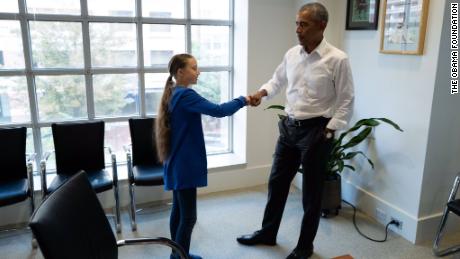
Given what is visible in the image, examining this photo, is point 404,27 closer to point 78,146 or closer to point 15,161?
point 78,146

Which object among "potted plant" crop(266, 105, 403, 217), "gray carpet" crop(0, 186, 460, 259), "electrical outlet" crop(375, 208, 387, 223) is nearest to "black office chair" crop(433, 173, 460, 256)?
"gray carpet" crop(0, 186, 460, 259)

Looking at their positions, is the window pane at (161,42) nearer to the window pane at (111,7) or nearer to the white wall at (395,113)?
the window pane at (111,7)

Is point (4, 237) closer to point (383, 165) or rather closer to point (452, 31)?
point (383, 165)

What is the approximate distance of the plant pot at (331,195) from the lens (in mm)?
2980

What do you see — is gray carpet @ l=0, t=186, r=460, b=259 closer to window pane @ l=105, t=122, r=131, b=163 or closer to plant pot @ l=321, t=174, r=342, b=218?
plant pot @ l=321, t=174, r=342, b=218

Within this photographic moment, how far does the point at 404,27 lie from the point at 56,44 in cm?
266

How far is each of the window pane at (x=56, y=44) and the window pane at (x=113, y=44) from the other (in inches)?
4.6

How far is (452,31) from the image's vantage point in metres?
2.35

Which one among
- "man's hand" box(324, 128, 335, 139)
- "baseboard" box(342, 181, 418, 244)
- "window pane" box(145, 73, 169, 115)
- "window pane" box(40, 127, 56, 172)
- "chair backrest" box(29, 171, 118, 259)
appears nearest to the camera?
"chair backrest" box(29, 171, 118, 259)

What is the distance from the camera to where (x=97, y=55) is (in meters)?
3.14

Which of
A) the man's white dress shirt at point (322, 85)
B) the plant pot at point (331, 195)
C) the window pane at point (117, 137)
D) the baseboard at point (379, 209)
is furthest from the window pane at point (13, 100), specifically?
the baseboard at point (379, 209)

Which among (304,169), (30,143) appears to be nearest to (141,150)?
(30,143)

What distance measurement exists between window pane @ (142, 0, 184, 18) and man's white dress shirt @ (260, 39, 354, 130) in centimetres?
149

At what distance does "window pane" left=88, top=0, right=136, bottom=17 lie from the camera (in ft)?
10.0
